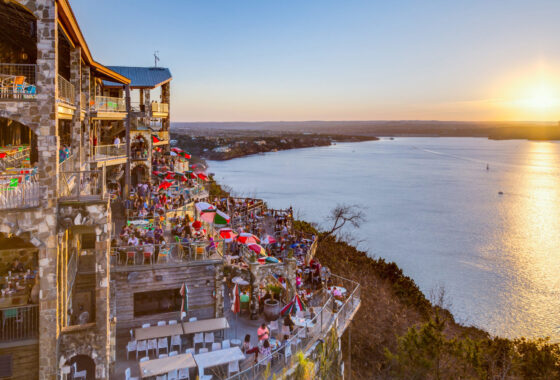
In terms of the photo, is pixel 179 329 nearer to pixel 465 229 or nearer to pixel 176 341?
pixel 176 341

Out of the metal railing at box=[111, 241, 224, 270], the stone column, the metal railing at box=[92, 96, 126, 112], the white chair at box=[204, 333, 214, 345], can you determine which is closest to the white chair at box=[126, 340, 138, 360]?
the white chair at box=[204, 333, 214, 345]

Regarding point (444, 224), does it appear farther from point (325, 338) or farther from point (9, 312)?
point (9, 312)

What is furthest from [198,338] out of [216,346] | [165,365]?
[165,365]

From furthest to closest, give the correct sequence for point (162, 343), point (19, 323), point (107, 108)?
point (107, 108) < point (162, 343) < point (19, 323)

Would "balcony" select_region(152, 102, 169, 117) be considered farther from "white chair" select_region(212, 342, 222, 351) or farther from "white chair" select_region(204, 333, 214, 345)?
"white chair" select_region(212, 342, 222, 351)

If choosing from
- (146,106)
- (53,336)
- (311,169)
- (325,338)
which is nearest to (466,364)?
(325,338)

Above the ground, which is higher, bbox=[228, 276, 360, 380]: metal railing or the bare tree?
A: bbox=[228, 276, 360, 380]: metal railing

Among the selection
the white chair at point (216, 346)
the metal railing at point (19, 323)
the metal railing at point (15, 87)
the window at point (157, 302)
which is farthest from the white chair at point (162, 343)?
the metal railing at point (15, 87)
